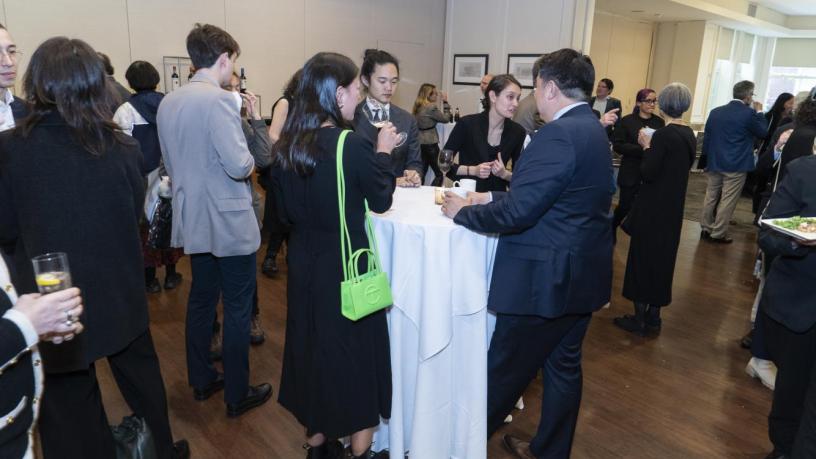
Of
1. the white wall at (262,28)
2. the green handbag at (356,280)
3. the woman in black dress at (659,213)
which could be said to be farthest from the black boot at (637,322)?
the white wall at (262,28)

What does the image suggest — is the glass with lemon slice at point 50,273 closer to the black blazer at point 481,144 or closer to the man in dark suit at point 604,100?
the black blazer at point 481,144

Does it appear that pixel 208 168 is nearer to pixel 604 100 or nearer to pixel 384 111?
pixel 384 111

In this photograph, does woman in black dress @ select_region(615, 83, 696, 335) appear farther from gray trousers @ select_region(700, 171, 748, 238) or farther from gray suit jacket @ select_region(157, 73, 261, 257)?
gray trousers @ select_region(700, 171, 748, 238)

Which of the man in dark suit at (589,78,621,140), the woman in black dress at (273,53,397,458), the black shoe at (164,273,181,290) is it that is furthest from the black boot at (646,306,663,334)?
the man in dark suit at (589,78,621,140)

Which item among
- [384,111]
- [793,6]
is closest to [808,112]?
[384,111]

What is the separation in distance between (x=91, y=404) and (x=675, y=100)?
3.32m

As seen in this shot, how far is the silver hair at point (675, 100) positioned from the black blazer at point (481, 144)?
889 millimetres

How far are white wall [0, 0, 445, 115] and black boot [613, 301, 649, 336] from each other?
4975 mm

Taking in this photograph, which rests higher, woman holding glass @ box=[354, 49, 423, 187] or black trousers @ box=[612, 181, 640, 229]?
woman holding glass @ box=[354, 49, 423, 187]

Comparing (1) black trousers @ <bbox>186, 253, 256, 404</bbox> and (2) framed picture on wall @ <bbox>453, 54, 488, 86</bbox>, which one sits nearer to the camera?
(1) black trousers @ <bbox>186, 253, 256, 404</bbox>

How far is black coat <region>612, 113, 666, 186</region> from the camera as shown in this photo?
→ 478cm

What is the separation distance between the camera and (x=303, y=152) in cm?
166

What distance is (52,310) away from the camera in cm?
110

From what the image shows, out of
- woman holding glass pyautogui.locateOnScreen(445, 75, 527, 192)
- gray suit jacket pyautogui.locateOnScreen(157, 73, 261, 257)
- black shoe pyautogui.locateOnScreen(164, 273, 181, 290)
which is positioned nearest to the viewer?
gray suit jacket pyautogui.locateOnScreen(157, 73, 261, 257)
